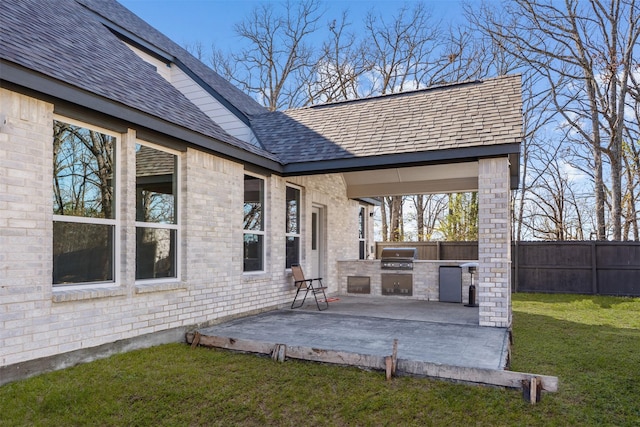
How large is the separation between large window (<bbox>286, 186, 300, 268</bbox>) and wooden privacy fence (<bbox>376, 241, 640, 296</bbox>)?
7292 millimetres

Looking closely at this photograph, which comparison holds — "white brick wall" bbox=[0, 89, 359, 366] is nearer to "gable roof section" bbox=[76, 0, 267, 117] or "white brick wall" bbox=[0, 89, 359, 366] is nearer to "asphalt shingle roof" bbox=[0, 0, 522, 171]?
"asphalt shingle roof" bbox=[0, 0, 522, 171]

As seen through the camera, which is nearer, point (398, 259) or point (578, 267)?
point (398, 259)

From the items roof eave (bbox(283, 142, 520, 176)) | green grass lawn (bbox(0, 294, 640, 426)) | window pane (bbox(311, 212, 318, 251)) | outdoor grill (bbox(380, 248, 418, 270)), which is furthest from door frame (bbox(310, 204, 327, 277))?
green grass lawn (bbox(0, 294, 640, 426))

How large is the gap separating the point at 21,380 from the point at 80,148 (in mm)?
2505

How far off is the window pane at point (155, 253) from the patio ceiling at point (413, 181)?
589cm

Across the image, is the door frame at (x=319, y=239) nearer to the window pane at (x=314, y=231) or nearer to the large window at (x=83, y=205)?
the window pane at (x=314, y=231)

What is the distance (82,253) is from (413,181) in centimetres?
877

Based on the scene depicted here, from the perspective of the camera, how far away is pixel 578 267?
12.4 m

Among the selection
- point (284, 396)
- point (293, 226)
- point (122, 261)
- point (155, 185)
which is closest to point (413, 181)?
point (293, 226)

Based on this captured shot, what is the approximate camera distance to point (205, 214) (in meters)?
6.64

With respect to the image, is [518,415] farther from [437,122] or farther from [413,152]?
[437,122]

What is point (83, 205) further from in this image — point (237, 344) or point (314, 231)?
point (314, 231)

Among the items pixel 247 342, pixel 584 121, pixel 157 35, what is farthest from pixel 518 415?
pixel 584 121

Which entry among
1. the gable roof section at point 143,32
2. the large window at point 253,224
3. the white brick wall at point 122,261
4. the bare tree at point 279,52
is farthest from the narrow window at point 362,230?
the bare tree at point 279,52
